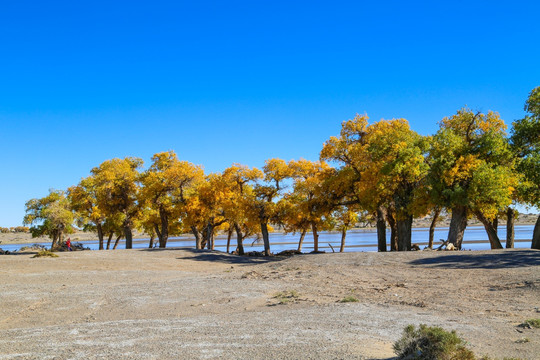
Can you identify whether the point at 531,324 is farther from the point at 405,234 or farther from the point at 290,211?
the point at 290,211

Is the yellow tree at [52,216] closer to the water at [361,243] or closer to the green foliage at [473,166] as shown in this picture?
the water at [361,243]

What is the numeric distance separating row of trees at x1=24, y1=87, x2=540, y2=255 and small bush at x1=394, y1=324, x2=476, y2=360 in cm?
2036

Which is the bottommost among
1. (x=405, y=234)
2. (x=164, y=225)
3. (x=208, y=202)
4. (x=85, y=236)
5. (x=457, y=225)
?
(x=85, y=236)

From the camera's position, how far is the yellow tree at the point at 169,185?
39.8 metres

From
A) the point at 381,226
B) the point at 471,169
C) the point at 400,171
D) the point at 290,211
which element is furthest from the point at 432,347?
the point at 290,211

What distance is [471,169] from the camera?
2642 cm

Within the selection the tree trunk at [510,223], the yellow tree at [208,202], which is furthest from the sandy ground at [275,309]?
the yellow tree at [208,202]

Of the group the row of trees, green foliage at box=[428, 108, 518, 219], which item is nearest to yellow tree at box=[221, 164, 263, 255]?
the row of trees

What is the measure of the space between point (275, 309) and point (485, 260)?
13.9 metres

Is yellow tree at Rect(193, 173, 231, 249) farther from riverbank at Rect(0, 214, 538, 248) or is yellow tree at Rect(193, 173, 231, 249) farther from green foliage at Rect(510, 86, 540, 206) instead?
riverbank at Rect(0, 214, 538, 248)

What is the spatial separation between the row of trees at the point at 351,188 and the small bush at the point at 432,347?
2036 cm

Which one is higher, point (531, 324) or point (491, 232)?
point (491, 232)

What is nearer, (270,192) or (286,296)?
(286,296)

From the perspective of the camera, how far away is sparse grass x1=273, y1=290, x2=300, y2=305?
12.8 metres
